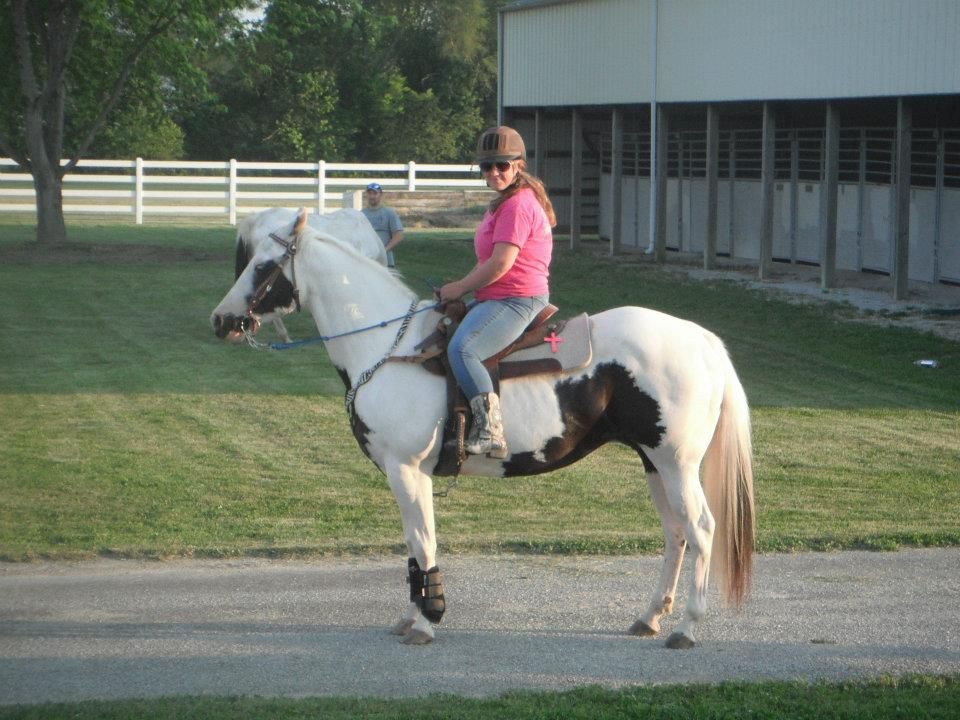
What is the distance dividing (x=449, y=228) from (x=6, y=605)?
34259 mm

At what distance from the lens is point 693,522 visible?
6.83m

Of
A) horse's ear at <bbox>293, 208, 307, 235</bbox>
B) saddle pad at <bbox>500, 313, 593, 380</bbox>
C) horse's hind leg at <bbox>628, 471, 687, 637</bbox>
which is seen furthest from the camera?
horse's ear at <bbox>293, 208, 307, 235</bbox>

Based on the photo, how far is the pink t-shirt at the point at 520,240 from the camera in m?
6.60

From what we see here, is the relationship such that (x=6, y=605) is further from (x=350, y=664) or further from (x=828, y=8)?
(x=828, y=8)

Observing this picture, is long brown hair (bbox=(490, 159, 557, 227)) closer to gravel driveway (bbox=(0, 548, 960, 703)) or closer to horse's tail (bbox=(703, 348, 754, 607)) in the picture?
horse's tail (bbox=(703, 348, 754, 607))

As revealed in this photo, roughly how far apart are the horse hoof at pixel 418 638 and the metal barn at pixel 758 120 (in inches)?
572

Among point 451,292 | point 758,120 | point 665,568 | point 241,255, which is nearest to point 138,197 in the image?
point 758,120

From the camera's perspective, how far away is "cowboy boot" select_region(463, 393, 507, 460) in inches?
260

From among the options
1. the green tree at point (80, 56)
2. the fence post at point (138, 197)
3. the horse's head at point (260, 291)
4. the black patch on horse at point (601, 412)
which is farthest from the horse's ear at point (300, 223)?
the fence post at point (138, 197)

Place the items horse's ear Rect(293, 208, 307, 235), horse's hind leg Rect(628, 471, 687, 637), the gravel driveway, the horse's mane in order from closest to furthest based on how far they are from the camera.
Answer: the gravel driveway < horse's hind leg Rect(628, 471, 687, 637) < horse's ear Rect(293, 208, 307, 235) < the horse's mane

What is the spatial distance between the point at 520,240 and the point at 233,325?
1579mm

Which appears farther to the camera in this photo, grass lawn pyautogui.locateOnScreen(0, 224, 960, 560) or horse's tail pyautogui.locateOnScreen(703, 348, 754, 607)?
grass lawn pyautogui.locateOnScreen(0, 224, 960, 560)

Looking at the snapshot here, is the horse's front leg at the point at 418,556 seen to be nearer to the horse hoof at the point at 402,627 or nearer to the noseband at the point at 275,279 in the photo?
the horse hoof at the point at 402,627

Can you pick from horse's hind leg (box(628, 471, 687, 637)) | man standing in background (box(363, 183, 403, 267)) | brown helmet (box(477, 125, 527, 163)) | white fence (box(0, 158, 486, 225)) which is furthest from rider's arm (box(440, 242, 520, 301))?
white fence (box(0, 158, 486, 225))
